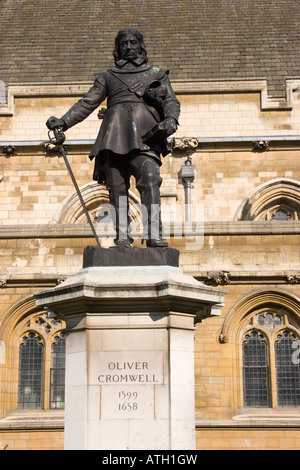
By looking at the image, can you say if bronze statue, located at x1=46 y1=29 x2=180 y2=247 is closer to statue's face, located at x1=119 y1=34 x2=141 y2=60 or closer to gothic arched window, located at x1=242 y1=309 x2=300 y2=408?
statue's face, located at x1=119 y1=34 x2=141 y2=60

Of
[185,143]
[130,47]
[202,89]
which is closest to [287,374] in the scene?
[185,143]

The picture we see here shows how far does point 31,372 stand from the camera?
54.1 feet

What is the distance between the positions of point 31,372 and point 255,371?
15.3ft

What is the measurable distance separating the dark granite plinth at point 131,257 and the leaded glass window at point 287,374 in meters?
8.98

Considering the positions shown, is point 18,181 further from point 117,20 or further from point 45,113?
point 117,20

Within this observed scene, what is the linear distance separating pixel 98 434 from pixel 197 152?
53.6ft

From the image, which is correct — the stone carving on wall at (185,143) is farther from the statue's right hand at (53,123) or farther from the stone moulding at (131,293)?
the stone moulding at (131,293)

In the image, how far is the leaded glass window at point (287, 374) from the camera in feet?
52.4

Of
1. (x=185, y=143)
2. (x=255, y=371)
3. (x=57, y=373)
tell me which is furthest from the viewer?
(x=185, y=143)

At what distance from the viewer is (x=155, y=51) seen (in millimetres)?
25344

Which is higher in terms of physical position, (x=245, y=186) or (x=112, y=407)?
(x=245, y=186)

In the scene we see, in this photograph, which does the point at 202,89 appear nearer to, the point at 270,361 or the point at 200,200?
the point at 200,200

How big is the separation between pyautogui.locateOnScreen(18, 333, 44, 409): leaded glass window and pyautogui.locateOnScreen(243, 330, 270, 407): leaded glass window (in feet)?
13.9

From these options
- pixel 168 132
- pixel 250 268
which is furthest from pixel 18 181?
pixel 168 132
